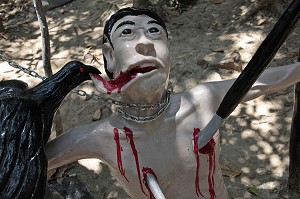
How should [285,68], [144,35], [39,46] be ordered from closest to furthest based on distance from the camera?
[144,35]
[285,68]
[39,46]

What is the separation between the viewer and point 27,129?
1289mm

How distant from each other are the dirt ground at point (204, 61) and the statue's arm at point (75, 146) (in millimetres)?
1465

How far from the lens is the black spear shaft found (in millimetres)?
1229

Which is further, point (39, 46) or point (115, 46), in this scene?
point (39, 46)

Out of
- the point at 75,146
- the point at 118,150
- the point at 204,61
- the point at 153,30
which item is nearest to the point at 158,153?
the point at 118,150

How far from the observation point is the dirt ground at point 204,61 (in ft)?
9.91

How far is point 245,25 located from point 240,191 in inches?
73.8

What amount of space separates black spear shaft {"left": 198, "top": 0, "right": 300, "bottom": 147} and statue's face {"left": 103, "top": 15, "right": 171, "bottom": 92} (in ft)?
0.74

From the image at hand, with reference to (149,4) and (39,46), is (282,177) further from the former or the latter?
(39,46)

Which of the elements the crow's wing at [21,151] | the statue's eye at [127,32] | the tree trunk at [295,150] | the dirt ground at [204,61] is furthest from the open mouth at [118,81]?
the dirt ground at [204,61]

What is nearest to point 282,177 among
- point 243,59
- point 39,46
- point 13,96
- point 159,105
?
point 243,59

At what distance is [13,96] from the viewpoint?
136cm

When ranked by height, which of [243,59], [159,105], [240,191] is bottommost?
[240,191]

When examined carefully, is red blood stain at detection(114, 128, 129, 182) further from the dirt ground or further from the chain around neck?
the dirt ground
